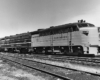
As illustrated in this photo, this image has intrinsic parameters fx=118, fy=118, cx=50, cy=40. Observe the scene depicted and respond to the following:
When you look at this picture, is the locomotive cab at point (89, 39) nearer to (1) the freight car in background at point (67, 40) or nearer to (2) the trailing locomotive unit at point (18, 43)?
(1) the freight car in background at point (67, 40)

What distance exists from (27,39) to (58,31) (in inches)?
A: 317

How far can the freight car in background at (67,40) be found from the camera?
11.7m

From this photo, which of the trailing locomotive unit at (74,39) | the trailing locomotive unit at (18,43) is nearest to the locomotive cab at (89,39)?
the trailing locomotive unit at (74,39)

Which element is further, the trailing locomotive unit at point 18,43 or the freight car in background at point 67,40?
the trailing locomotive unit at point 18,43

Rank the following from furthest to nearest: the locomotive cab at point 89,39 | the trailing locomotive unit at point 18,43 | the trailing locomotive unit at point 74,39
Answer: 1. the trailing locomotive unit at point 18,43
2. the trailing locomotive unit at point 74,39
3. the locomotive cab at point 89,39

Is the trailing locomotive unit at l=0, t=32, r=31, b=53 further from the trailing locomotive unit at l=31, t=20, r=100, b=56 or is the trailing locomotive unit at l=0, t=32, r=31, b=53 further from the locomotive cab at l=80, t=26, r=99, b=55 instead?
the locomotive cab at l=80, t=26, r=99, b=55

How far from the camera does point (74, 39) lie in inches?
490

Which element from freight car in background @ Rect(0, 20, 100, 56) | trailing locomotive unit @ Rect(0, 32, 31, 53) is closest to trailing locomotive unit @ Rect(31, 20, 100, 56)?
freight car in background @ Rect(0, 20, 100, 56)

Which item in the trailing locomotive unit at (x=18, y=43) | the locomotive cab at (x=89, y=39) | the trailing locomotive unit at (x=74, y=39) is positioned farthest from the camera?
the trailing locomotive unit at (x=18, y=43)

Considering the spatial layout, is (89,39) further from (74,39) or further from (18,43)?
(18,43)

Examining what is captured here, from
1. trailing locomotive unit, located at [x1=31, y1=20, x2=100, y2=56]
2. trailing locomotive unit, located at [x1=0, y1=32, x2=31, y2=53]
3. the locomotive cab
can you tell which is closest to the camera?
the locomotive cab

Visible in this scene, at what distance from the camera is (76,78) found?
504 cm

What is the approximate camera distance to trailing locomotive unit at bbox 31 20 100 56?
38.2 ft

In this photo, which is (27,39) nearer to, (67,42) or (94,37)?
(67,42)
